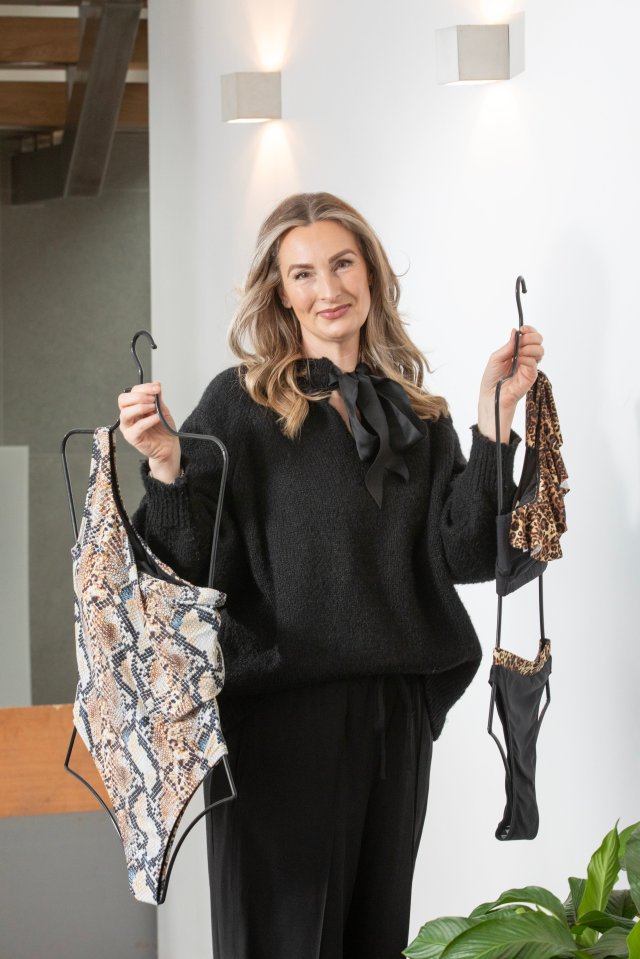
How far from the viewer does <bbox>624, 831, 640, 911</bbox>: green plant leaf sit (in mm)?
1441

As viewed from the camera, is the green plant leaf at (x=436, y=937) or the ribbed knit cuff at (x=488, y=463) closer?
the green plant leaf at (x=436, y=937)

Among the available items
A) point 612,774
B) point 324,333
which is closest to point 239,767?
point 324,333

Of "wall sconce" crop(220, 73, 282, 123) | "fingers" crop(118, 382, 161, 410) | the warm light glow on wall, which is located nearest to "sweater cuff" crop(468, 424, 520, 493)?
"fingers" crop(118, 382, 161, 410)

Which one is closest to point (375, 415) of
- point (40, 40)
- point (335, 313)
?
point (335, 313)

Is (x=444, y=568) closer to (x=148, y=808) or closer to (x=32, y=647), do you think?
(x=148, y=808)

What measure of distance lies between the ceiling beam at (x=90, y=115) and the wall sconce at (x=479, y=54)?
61.6 inches

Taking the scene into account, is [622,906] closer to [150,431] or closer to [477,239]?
[150,431]

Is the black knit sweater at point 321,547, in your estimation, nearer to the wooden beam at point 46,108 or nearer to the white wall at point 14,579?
the white wall at point 14,579

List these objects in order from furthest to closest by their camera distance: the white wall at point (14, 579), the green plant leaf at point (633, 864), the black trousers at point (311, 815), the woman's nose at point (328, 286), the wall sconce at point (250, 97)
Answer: the white wall at point (14, 579), the wall sconce at point (250, 97), the woman's nose at point (328, 286), the black trousers at point (311, 815), the green plant leaf at point (633, 864)

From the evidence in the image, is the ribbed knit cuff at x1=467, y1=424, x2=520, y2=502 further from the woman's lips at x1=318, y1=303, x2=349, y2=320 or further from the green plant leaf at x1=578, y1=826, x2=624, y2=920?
the green plant leaf at x1=578, y1=826, x2=624, y2=920

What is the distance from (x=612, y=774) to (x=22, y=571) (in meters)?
1.89

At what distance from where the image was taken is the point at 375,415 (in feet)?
5.83

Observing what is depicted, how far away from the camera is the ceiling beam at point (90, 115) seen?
368 centimetres

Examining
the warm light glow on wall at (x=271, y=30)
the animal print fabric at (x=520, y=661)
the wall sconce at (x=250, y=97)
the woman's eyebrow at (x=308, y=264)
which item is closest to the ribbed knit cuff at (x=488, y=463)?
the animal print fabric at (x=520, y=661)
